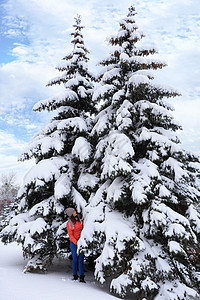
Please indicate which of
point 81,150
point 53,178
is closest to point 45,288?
point 53,178

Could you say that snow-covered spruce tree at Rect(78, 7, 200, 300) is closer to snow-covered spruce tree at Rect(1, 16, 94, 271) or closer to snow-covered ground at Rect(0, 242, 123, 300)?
snow-covered ground at Rect(0, 242, 123, 300)

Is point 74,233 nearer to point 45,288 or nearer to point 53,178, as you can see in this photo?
point 45,288

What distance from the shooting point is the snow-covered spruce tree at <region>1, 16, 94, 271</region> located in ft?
22.8

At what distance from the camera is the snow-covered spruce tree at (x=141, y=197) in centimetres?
564

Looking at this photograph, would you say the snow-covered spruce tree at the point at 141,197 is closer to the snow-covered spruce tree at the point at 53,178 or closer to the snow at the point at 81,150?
the snow at the point at 81,150

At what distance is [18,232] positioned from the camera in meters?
6.80

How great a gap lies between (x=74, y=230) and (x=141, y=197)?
1.97 meters

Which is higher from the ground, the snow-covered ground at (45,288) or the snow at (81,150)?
the snow at (81,150)

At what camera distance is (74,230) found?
636 centimetres

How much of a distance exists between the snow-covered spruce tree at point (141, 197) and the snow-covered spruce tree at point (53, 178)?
0.82m

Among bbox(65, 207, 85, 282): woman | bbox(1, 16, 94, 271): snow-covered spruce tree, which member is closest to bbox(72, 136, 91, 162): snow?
bbox(1, 16, 94, 271): snow-covered spruce tree

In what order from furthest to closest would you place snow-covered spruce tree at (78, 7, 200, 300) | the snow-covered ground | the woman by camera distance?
the woman, snow-covered spruce tree at (78, 7, 200, 300), the snow-covered ground

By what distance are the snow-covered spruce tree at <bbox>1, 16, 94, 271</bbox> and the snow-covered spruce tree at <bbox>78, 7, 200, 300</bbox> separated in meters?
0.82

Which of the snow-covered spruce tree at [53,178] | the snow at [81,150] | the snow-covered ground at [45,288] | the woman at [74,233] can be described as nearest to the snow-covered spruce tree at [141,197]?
the woman at [74,233]
